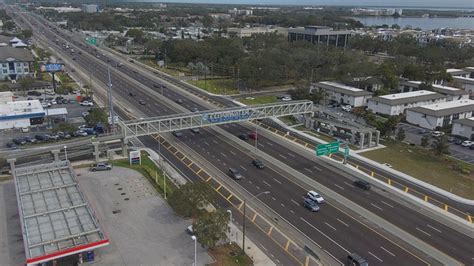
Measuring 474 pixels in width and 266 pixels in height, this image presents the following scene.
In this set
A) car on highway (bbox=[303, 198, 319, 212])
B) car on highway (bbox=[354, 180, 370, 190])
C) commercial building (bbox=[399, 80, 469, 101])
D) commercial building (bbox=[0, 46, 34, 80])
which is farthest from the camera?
commercial building (bbox=[0, 46, 34, 80])

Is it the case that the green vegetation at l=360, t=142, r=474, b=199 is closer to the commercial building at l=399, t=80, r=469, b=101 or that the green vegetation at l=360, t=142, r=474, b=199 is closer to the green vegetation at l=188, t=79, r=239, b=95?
the commercial building at l=399, t=80, r=469, b=101

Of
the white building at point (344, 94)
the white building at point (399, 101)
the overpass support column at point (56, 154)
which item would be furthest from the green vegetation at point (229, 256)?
the white building at point (344, 94)

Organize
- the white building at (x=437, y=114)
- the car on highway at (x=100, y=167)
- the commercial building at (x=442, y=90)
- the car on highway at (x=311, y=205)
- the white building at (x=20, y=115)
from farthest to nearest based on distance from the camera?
the commercial building at (x=442, y=90) < the white building at (x=437, y=114) < the white building at (x=20, y=115) < the car on highway at (x=100, y=167) < the car on highway at (x=311, y=205)

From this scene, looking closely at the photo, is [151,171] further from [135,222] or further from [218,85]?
[218,85]

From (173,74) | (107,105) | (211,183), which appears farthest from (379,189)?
(173,74)

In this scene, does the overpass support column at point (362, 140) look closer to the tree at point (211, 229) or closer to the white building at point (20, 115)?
the tree at point (211, 229)

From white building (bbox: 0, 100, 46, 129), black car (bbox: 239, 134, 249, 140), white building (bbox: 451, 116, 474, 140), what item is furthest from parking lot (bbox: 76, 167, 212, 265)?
white building (bbox: 451, 116, 474, 140)
